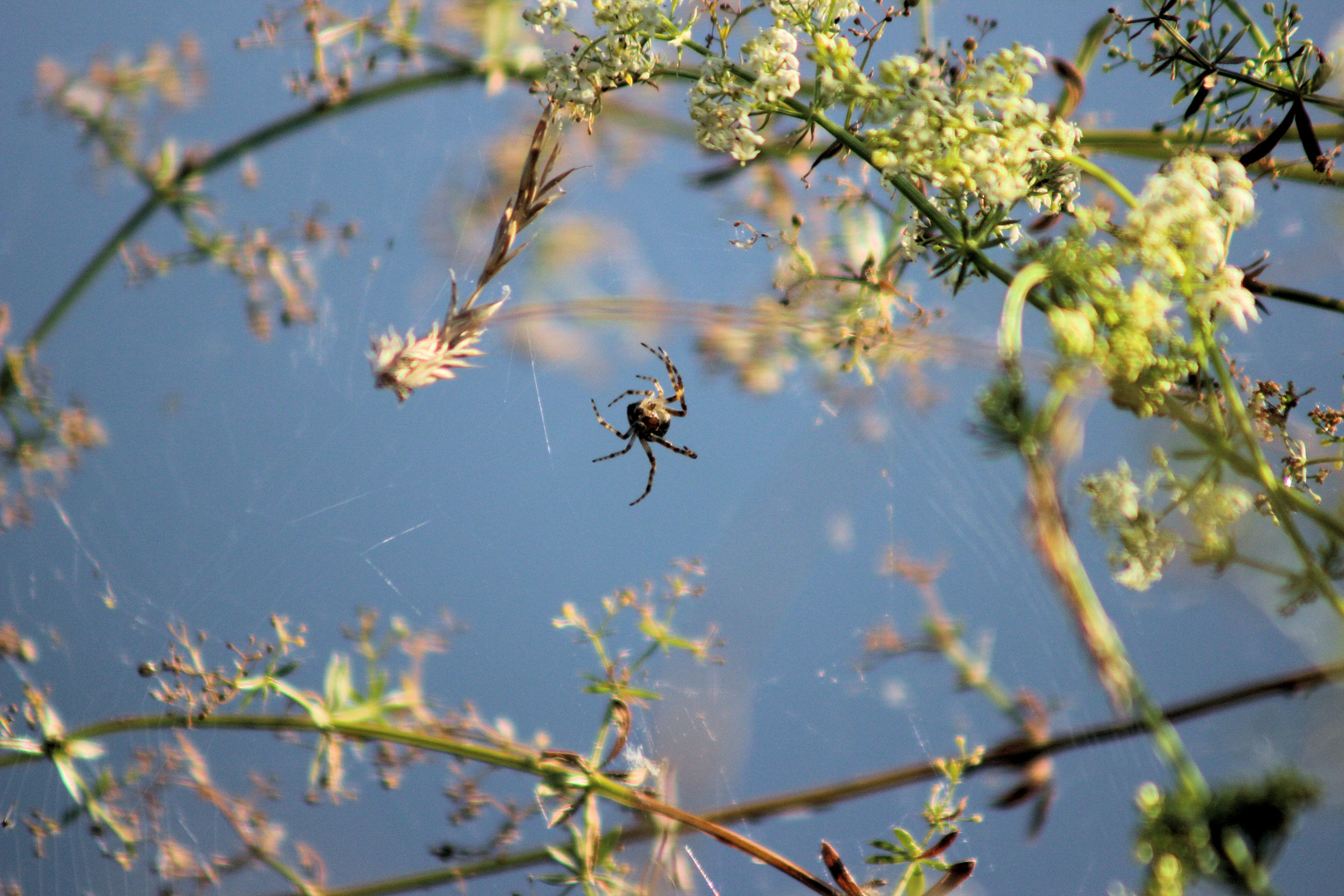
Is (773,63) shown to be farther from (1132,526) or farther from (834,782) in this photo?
(834,782)

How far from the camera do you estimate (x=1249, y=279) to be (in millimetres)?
288

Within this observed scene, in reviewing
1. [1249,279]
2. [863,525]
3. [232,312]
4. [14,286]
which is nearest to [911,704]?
[863,525]

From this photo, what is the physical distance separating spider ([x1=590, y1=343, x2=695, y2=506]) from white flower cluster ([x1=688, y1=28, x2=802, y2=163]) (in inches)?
10.9

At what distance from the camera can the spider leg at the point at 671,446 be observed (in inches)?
22.9

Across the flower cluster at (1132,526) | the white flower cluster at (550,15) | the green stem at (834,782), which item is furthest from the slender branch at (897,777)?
the white flower cluster at (550,15)

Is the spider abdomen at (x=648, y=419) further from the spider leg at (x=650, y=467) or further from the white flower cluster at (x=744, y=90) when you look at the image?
the white flower cluster at (x=744, y=90)

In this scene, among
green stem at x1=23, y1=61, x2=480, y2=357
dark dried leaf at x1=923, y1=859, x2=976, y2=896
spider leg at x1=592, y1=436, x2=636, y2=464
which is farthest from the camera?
spider leg at x1=592, y1=436, x2=636, y2=464

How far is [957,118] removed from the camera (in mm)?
247

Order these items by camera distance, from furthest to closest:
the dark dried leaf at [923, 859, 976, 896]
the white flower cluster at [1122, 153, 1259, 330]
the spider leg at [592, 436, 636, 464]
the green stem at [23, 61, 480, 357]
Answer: the spider leg at [592, 436, 636, 464], the green stem at [23, 61, 480, 357], the dark dried leaf at [923, 859, 976, 896], the white flower cluster at [1122, 153, 1259, 330]

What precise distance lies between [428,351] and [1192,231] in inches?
9.6

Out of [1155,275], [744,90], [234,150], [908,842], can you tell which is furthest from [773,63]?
[234,150]

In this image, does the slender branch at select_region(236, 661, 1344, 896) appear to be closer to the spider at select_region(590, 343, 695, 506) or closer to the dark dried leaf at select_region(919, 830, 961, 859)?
the dark dried leaf at select_region(919, 830, 961, 859)

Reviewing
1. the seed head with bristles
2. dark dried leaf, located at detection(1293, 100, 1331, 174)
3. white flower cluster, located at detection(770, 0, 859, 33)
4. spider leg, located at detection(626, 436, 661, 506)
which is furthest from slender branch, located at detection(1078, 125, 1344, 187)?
spider leg, located at detection(626, 436, 661, 506)

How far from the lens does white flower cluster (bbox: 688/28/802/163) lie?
0.85ft
